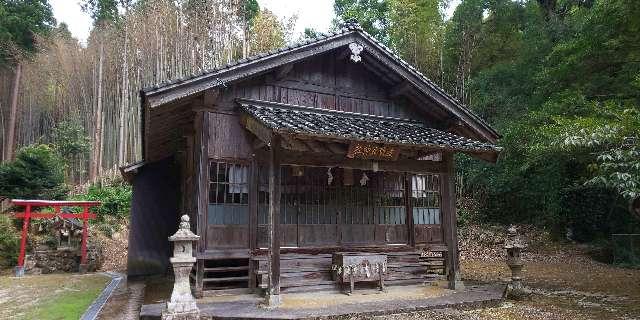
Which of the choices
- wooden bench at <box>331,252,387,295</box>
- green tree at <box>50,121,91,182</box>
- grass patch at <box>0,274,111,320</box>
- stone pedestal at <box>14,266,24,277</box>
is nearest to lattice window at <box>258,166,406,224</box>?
wooden bench at <box>331,252,387,295</box>

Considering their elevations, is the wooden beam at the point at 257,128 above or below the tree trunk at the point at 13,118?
below

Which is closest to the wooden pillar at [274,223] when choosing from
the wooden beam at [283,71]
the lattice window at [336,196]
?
the lattice window at [336,196]

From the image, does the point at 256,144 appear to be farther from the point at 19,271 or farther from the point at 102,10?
the point at 102,10

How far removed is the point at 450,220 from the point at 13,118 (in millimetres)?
24618

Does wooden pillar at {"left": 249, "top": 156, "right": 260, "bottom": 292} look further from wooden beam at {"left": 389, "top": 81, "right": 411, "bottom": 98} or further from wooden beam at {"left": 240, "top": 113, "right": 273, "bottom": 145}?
wooden beam at {"left": 389, "top": 81, "right": 411, "bottom": 98}

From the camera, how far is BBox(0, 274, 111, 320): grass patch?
7160 millimetres

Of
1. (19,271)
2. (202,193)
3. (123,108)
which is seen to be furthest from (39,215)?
(123,108)

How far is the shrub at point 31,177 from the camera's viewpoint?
1750cm

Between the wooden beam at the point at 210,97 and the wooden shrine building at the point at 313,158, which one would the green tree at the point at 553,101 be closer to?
the wooden shrine building at the point at 313,158

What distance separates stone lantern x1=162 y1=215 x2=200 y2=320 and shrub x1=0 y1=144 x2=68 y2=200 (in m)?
15.2

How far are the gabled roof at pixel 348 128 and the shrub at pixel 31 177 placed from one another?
565 inches

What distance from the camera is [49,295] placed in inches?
359

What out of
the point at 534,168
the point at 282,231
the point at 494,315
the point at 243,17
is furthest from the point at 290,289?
the point at 243,17

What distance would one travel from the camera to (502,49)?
22.9 metres
